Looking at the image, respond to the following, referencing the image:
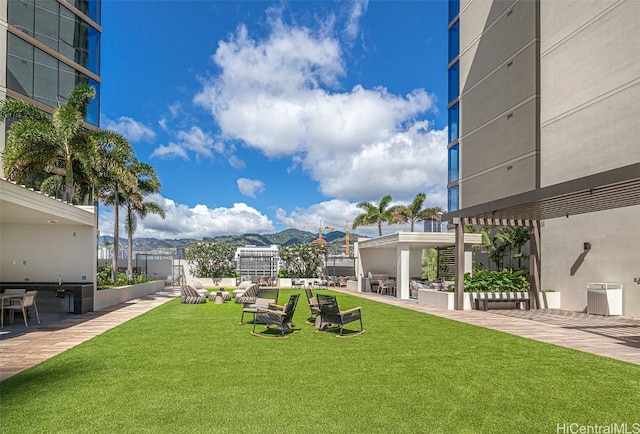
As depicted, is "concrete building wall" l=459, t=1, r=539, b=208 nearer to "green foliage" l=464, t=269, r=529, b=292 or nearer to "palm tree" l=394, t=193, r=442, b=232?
"green foliage" l=464, t=269, r=529, b=292

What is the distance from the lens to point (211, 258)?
27359 millimetres

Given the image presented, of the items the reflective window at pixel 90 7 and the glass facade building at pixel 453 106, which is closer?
the reflective window at pixel 90 7

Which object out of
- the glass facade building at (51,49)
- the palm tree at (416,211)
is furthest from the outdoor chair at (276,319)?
the palm tree at (416,211)

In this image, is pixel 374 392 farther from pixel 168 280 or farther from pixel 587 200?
pixel 168 280

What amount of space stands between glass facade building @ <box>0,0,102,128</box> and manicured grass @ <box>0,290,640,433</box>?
64.2 feet

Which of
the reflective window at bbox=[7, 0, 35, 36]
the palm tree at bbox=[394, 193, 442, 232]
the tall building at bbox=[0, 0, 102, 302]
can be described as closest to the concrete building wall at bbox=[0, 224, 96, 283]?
the tall building at bbox=[0, 0, 102, 302]

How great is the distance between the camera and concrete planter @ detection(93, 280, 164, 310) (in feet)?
47.2

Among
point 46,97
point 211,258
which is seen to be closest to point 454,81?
point 211,258

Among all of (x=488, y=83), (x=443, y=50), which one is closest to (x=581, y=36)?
(x=488, y=83)

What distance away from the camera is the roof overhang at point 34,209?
880cm

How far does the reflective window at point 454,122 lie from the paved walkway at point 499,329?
1476 cm

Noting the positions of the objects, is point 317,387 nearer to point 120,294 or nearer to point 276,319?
point 276,319

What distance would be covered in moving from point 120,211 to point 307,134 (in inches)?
682

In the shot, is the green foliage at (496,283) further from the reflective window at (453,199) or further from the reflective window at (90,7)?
the reflective window at (90,7)
